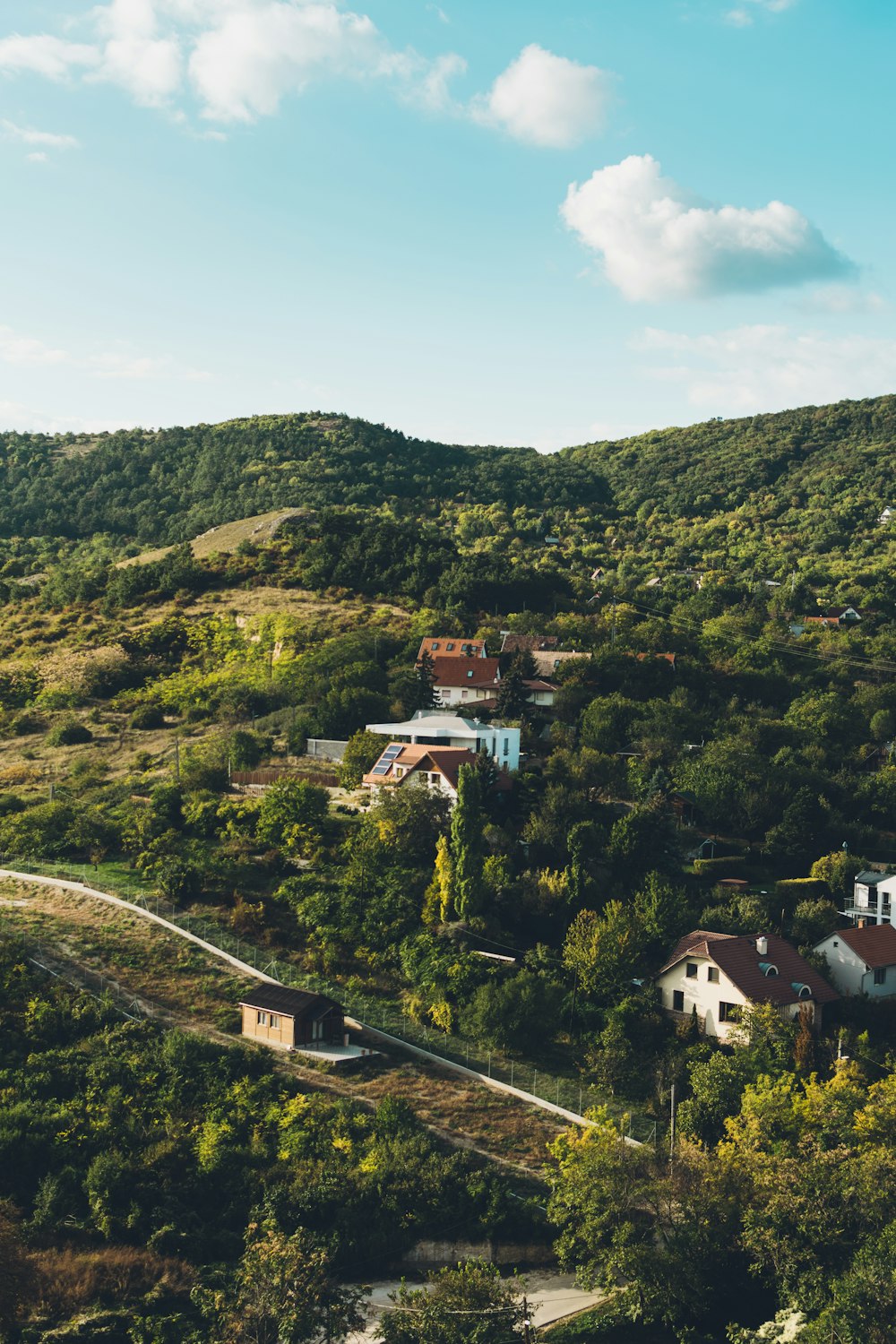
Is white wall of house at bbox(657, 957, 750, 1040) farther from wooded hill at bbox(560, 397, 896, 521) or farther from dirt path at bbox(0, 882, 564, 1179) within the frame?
wooded hill at bbox(560, 397, 896, 521)

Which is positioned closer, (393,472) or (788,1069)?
(788,1069)

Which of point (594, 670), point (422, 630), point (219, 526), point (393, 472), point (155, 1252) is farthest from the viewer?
point (393, 472)

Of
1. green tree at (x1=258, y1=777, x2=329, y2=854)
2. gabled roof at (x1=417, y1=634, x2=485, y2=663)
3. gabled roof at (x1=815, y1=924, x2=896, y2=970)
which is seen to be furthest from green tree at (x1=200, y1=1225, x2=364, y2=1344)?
gabled roof at (x1=417, y1=634, x2=485, y2=663)

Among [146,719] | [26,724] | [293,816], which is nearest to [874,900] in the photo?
[293,816]

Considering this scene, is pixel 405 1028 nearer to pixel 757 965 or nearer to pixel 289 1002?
pixel 289 1002

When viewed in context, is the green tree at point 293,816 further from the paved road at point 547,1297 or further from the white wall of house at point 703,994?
the paved road at point 547,1297

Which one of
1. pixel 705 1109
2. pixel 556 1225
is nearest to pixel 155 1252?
pixel 556 1225

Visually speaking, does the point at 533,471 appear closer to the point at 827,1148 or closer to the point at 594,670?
the point at 594,670
